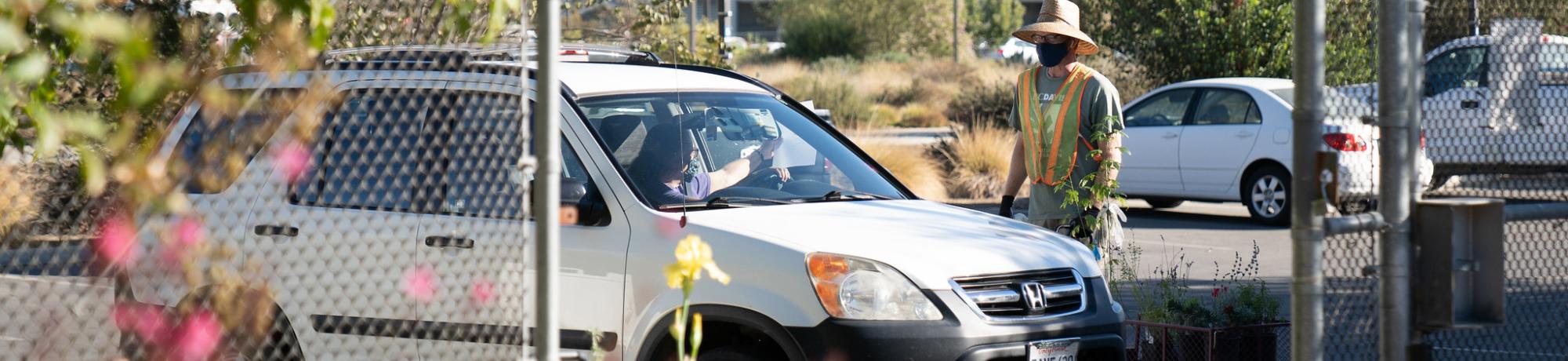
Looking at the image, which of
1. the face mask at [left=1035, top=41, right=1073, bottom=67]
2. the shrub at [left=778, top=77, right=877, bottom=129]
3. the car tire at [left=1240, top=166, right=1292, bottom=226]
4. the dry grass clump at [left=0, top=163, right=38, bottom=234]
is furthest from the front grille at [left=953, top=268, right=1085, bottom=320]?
the shrub at [left=778, top=77, right=877, bottom=129]

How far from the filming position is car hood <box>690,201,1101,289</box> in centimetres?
425

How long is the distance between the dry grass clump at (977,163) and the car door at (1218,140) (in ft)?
7.99

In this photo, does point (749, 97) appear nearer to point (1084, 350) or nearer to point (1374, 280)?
point (1084, 350)

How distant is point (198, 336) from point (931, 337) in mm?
1963

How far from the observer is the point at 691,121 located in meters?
5.24

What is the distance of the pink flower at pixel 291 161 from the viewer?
402cm

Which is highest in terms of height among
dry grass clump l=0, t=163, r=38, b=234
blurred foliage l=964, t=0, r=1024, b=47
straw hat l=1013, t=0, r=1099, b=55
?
blurred foliage l=964, t=0, r=1024, b=47

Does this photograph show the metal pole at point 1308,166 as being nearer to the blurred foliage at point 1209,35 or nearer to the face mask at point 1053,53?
the face mask at point 1053,53

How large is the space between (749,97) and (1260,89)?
7.67 meters

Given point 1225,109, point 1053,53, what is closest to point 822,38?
point 1225,109

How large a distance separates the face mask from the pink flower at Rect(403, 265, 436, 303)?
3045 millimetres

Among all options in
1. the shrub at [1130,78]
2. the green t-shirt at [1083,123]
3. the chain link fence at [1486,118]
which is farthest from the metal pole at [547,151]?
the shrub at [1130,78]

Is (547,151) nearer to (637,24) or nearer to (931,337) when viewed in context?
(931,337)

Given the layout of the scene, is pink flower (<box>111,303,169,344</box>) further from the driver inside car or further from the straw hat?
the straw hat
